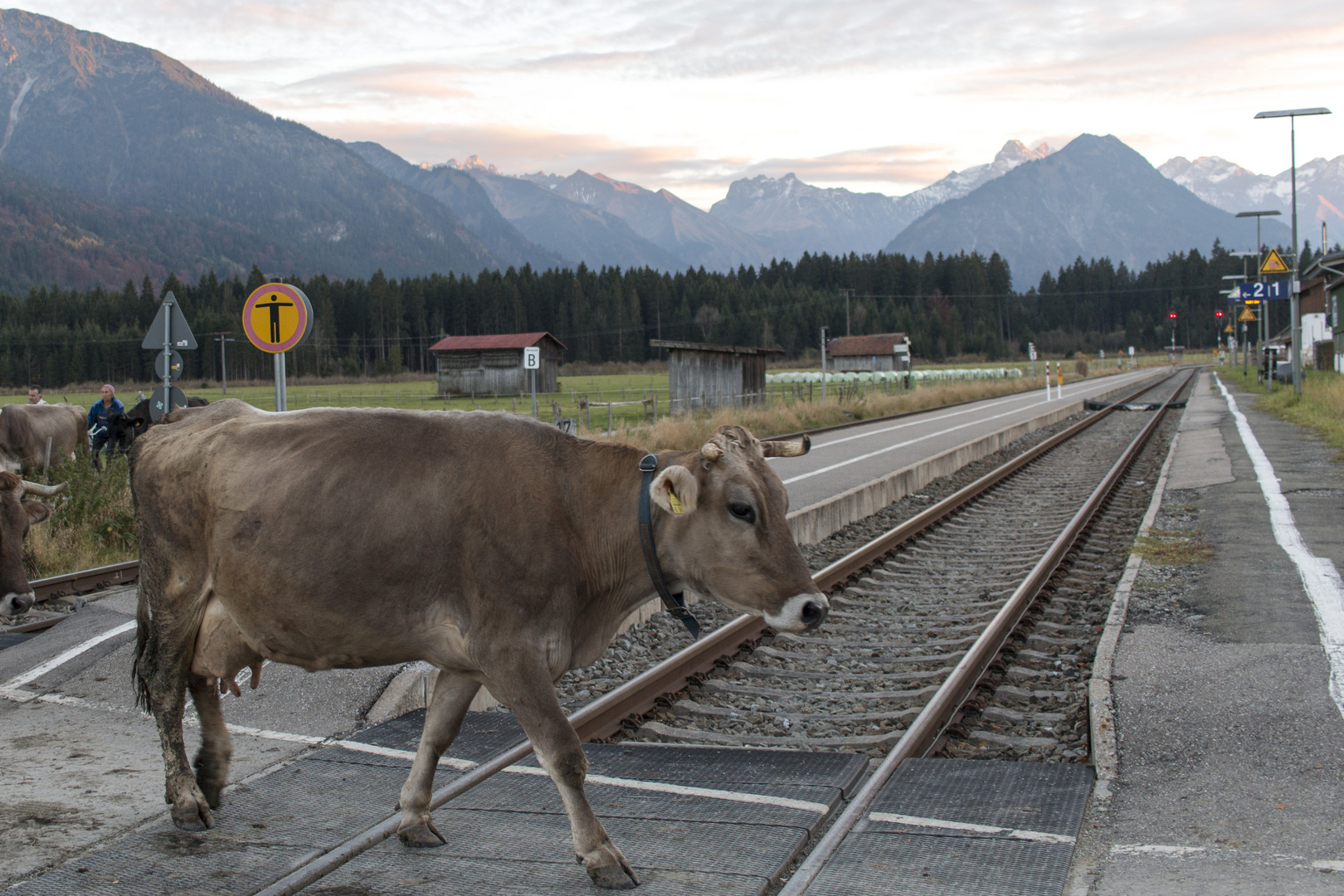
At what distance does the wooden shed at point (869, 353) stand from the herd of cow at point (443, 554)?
98453 millimetres

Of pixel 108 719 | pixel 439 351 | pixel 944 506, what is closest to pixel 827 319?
pixel 439 351

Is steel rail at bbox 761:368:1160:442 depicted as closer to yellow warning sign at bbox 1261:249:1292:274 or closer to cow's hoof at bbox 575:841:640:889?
yellow warning sign at bbox 1261:249:1292:274

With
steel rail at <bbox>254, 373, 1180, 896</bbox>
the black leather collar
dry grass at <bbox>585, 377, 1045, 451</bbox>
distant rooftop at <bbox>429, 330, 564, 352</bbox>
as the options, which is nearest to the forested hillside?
distant rooftop at <bbox>429, 330, 564, 352</bbox>

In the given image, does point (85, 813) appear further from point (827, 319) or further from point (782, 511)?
point (827, 319)

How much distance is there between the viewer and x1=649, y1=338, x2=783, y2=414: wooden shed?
3600cm

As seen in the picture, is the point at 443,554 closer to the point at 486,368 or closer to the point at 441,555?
the point at 441,555

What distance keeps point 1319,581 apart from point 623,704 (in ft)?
22.0

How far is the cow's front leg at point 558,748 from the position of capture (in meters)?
3.72

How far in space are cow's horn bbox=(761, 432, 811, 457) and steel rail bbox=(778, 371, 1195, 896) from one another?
1.50 metres

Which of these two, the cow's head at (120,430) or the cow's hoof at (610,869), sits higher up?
the cow's head at (120,430)

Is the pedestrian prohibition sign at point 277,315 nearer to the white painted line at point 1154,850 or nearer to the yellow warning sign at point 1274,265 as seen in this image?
the white painted line at point 1154,850

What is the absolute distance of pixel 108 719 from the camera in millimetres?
5918

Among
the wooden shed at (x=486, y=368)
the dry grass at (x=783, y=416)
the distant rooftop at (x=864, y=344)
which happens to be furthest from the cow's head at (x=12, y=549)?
the distant rooftop at (x=864, y=344)

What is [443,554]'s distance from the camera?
390cm
